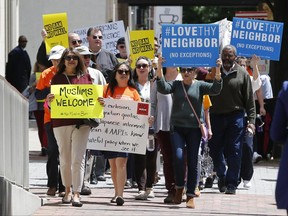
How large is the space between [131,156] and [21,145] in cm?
400

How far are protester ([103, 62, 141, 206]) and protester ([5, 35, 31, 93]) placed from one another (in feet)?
32.1

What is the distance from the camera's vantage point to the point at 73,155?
13.3m

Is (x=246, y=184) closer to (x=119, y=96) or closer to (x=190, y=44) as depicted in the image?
(x=190, y=44)

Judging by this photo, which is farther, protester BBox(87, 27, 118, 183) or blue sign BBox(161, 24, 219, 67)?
protester BBox(87, 27, 118, 183)

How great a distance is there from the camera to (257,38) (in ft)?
51.7

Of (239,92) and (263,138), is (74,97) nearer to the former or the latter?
(239,92)

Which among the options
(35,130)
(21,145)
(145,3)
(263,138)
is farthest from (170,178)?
(35,130)

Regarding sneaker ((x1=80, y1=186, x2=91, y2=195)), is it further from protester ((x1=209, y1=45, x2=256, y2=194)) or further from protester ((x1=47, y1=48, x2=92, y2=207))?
protester ((x1=209, y1=45, x2=256, y2=194))

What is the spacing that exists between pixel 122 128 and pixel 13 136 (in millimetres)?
2858

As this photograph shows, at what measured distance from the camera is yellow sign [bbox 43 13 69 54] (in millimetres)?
16547

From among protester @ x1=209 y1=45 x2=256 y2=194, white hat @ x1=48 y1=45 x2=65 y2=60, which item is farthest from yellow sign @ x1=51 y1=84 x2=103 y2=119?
protester @ x1=209 y1=45 x2=256 y2=194

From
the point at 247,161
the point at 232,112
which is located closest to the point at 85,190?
the point at 232,112

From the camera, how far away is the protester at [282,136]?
843cm

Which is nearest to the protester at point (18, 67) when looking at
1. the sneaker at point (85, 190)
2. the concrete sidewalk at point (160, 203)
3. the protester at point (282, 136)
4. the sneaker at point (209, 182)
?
the concrete sidewalk at point (160, 203)
